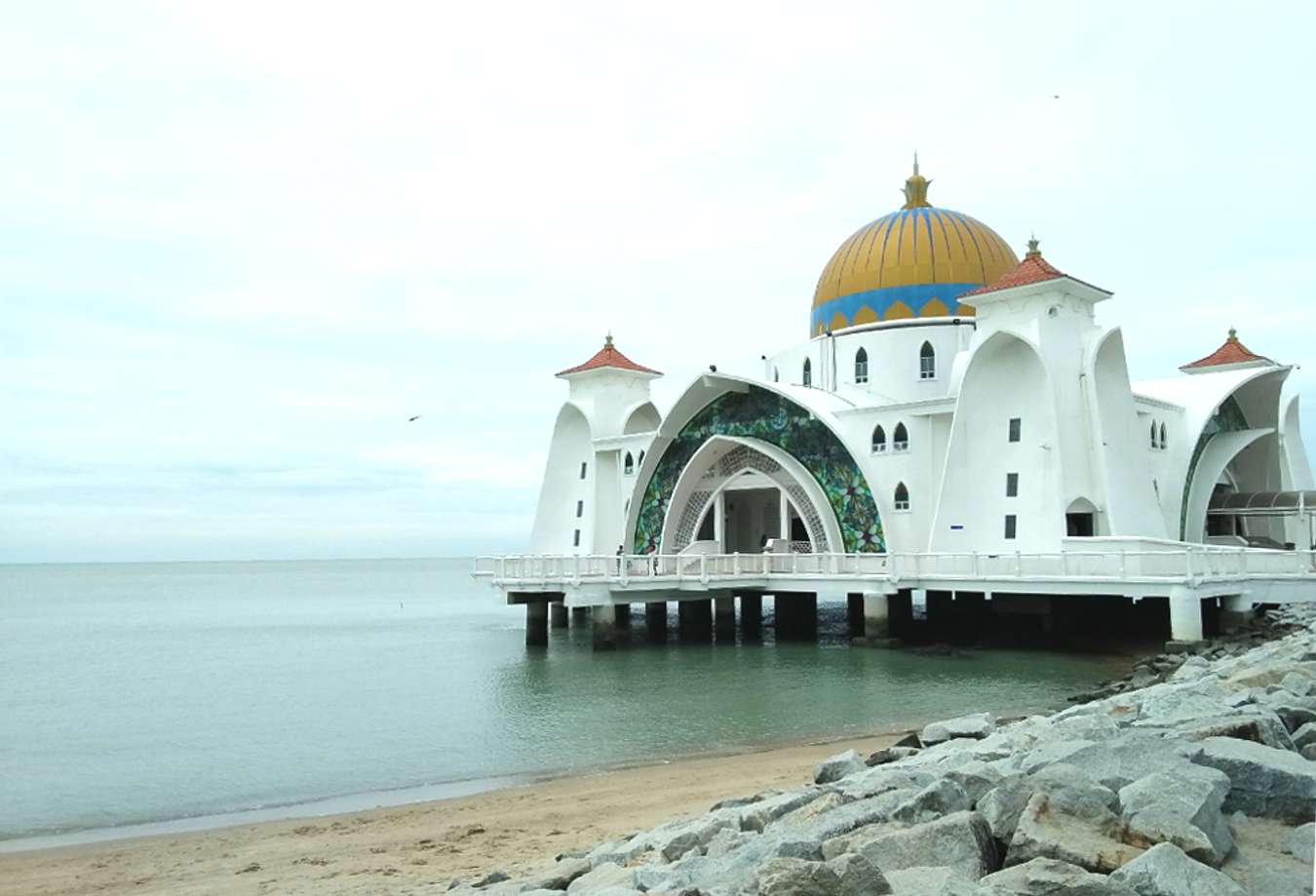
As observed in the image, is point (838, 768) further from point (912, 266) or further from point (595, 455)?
point (595, 455)

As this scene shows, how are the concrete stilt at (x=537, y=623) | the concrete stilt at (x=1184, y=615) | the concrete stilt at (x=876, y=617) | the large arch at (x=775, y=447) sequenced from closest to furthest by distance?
1. the concrete stilt at (x=1184, y=615)
2. the concrete stilt at (x=876, y=617)
3. the large arch at (x=775, y=447)
4. the concrete stilt at (x=537, y=623)

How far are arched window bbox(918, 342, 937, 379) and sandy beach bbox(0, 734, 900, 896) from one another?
19873mm

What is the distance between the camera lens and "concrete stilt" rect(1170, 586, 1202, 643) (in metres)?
21.2

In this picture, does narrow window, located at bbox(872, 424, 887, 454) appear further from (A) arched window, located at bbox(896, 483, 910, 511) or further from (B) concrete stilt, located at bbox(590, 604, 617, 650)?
(B) concrete stilt, located at bbox(590, 604, 617, 650)

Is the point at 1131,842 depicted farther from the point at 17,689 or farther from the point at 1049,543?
the point at 17,689

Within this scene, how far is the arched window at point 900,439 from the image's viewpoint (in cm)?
2823

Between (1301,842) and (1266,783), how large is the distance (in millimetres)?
494

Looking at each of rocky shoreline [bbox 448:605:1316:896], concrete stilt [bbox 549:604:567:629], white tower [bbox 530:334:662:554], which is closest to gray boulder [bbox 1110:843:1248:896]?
rocky shoreline [bbox 448:605:1316:896]

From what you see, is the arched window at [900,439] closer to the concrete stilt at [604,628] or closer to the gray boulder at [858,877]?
the concrete stilt at [604,628]

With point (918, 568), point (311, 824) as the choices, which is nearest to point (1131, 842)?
point (311, 824)

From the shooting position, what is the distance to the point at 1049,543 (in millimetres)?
24844

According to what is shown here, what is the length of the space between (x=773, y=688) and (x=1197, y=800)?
15.9 m

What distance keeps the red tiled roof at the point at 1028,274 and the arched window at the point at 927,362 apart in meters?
5.09

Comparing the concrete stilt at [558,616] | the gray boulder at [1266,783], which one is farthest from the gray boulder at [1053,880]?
the concrete stilt at [558,616]
